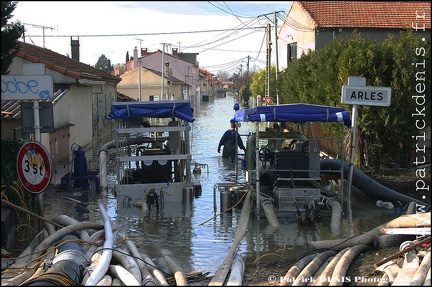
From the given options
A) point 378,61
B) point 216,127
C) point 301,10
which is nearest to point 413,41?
point 378,61

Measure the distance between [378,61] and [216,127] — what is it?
26171 mm

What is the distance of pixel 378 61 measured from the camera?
18734 mm

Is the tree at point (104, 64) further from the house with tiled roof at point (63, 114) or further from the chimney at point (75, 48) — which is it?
the house with tiled roof at point (63, 114)

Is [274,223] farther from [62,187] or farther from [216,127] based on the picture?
[216,127]

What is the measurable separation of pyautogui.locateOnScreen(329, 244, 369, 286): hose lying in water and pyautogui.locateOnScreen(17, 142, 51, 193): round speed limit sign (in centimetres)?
507

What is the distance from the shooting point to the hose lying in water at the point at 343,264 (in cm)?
778

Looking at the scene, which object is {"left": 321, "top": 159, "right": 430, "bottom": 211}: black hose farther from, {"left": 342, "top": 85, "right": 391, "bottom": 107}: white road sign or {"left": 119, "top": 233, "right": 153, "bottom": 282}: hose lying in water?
{"left": 119, "top": 233, "right": 153, "bottom": 282}: hose lying in water

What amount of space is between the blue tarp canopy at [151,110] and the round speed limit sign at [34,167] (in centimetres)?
460

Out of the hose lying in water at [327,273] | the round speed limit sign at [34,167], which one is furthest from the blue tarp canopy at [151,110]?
the hose lying in water at [327,273]

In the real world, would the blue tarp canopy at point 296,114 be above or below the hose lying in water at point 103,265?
above

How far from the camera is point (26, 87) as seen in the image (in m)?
10.7

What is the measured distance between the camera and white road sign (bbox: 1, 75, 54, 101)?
10.6 metres

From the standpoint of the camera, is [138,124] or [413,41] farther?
[413,41]

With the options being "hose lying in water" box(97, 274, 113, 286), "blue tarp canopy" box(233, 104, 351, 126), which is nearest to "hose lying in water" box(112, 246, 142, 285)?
"hose lying in water" box(97, 274, 113, 286)
